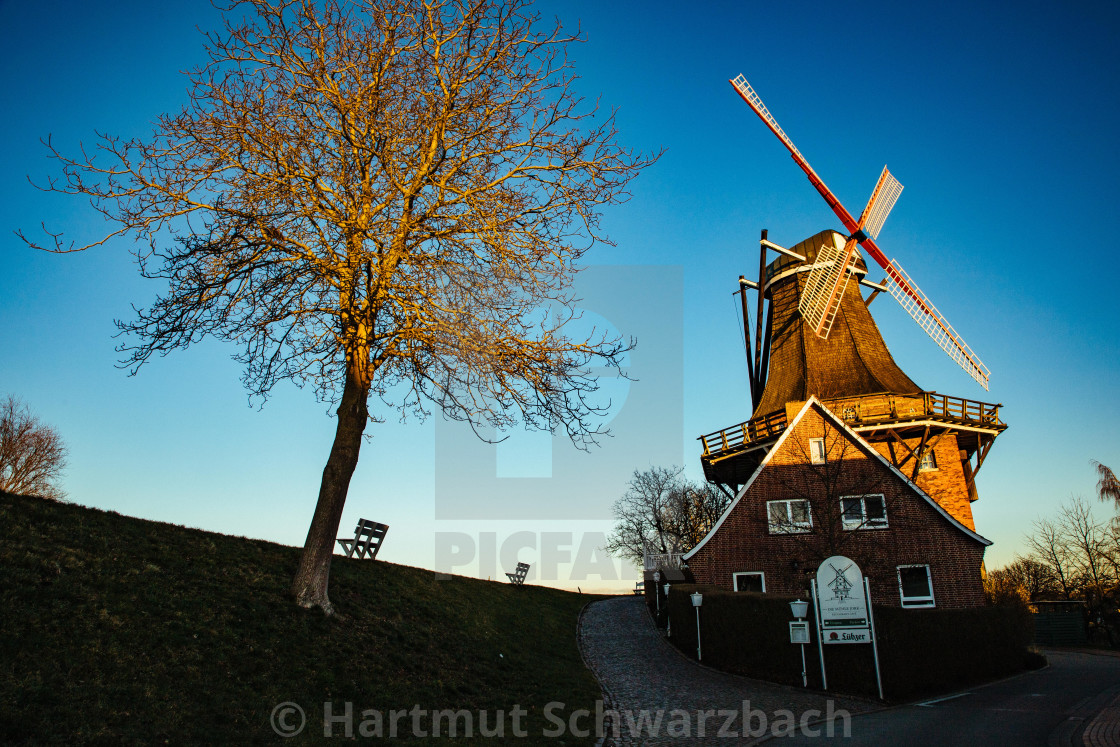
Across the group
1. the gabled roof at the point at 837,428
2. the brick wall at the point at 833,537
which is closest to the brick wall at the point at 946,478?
the gabled roof at the point at 837,428

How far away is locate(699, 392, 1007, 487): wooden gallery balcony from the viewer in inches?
1035

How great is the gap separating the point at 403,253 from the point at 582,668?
472 inches

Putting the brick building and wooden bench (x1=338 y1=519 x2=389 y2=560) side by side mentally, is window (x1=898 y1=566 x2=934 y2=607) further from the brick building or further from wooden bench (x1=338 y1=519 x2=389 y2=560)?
wooden bench (x1=338 y1=519 x2=389 y2=560)

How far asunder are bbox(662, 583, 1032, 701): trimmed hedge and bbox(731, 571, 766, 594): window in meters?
4.35

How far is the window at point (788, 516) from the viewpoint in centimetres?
2388

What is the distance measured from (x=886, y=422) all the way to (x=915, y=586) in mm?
6677

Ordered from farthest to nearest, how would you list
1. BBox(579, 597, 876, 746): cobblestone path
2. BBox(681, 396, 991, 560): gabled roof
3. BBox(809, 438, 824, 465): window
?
BBox(809, 438, 824, 465): window
BBox(681, 396, 991, 560): gabled roof
BBox(579, 597, 876, 746): cobblestone path

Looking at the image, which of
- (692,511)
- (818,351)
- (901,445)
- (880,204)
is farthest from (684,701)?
(692,511)

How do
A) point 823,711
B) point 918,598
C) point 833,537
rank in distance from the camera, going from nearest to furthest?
1. point 823,711
2. point 833,537
3. point 918,598

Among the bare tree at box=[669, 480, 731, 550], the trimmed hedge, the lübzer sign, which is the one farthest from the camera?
the bare tree at box=[669, 480, 731, 550]

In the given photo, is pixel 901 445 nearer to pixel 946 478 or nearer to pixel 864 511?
pixel 946 478

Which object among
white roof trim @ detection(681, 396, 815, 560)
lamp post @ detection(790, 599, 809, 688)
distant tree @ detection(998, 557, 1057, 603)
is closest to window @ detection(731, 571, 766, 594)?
white roof trim @ detection(681, 396, 815, 560)

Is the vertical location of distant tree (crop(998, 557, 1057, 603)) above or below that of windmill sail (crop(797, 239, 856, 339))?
below

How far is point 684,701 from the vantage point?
44.0 feet
